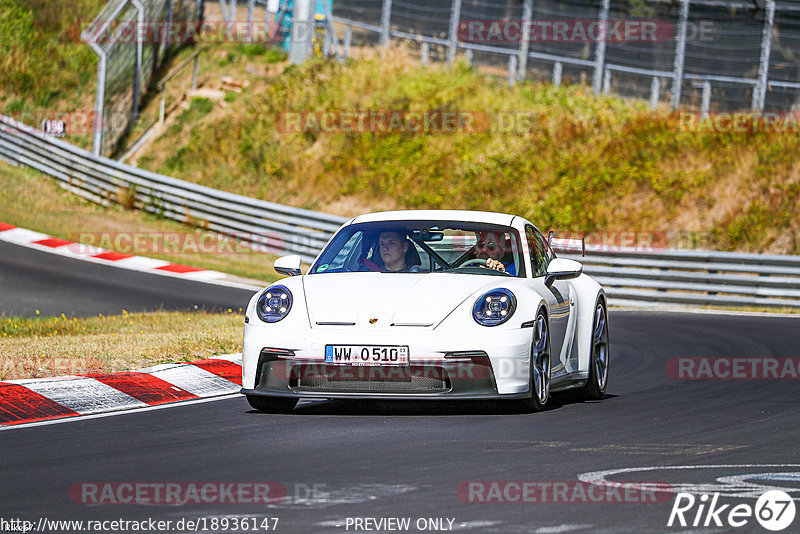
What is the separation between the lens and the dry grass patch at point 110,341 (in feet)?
31.7

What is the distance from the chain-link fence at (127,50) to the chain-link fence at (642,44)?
6296mm

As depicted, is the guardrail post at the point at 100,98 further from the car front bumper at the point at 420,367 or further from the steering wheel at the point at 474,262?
the car front bumper at the point at 420,367

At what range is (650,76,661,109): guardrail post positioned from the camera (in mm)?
26459

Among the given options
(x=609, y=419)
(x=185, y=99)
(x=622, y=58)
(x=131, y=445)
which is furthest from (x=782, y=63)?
(x=131, y=445)

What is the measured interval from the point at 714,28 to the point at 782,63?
1.61 metres

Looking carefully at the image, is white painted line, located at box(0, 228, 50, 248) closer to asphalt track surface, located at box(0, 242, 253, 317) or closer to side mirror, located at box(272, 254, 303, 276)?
asphalt track surface, located at box(0, 242, 253, 317)

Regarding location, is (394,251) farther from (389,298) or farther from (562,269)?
(562,269)

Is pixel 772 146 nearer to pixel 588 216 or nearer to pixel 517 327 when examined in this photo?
pixel 588 216

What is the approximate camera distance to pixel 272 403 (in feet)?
27.0

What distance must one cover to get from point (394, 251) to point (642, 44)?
18.4 metres

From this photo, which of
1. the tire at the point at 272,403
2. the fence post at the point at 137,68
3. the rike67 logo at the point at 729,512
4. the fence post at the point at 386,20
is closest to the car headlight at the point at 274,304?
the tire at the point at 272,403

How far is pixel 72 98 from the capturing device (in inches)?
1345

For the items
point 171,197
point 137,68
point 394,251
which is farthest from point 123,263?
point 394,251

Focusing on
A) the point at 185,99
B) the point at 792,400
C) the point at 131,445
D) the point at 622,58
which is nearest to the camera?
the point at 131,445
